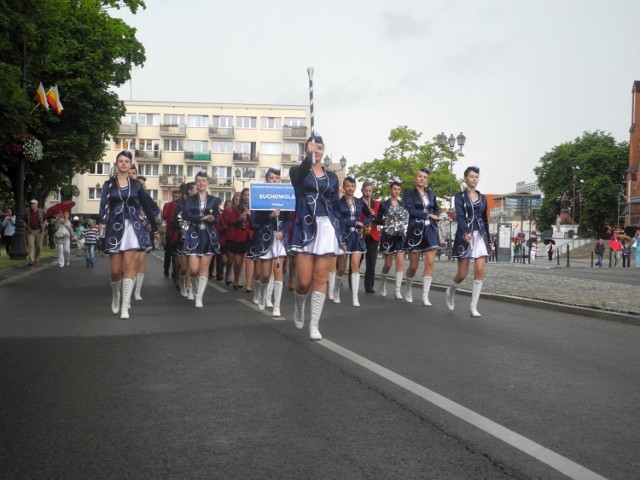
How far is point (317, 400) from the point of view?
5844mm

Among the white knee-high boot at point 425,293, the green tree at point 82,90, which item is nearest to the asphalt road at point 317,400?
the white knee-high boot at point 425,293

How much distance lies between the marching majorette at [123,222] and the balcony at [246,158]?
96337mm

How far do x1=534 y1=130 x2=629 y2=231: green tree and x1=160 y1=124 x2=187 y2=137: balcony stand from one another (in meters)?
41.6

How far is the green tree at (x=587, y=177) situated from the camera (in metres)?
96.2

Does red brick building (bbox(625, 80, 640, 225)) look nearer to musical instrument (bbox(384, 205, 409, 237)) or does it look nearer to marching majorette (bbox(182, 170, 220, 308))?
musical instrument (bbox(384, 205, 409, 237))

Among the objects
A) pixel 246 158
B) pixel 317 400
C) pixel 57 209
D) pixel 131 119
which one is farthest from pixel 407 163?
pixel 317 400

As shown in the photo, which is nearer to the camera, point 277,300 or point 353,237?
point 277,300

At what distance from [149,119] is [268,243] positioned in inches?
3848

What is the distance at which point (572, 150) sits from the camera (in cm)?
10100

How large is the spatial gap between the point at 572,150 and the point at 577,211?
6.89m

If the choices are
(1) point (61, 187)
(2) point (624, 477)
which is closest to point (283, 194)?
(2) point (624, 477)

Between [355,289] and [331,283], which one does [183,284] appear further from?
[355,289]

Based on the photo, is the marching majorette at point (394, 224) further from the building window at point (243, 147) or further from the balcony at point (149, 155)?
the balcony at point (149, 155)

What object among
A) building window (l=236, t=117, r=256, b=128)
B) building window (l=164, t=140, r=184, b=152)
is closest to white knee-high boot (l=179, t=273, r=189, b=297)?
building window (l=236, t=117, r=256, b=128)
